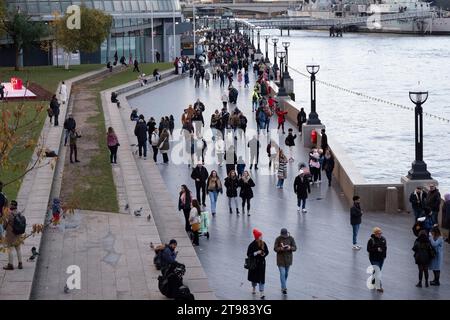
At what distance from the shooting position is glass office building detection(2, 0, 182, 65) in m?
66.0

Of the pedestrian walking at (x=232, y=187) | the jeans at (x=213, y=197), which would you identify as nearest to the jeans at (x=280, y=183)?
the pedestrian walking at (x=232, y=187)

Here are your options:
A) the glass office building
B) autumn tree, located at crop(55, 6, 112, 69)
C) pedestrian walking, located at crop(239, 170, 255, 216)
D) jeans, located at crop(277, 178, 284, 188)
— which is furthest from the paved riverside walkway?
the glass office building

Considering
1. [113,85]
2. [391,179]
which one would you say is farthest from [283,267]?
[113,85]

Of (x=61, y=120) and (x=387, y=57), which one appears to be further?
(x=387, y=57)

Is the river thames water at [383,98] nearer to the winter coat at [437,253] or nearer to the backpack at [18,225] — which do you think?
the winter coat at [437,253]

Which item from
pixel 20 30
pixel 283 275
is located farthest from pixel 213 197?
pixel 20 30

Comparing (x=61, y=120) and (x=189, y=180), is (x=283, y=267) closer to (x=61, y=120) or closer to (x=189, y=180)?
(x=189, y=180)

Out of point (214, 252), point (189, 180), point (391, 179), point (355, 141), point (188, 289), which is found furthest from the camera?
point (355, 141)

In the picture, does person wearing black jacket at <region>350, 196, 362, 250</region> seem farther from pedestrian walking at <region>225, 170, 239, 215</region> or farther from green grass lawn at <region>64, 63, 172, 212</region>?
green grass lawn at <region>64, 63, 172, 212</region>

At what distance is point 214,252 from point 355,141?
23.9 m

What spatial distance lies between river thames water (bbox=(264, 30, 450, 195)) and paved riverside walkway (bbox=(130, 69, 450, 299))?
3.06m

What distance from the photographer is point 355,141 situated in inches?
1566

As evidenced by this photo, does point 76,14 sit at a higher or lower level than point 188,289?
higher

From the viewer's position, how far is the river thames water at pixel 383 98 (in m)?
34.6
